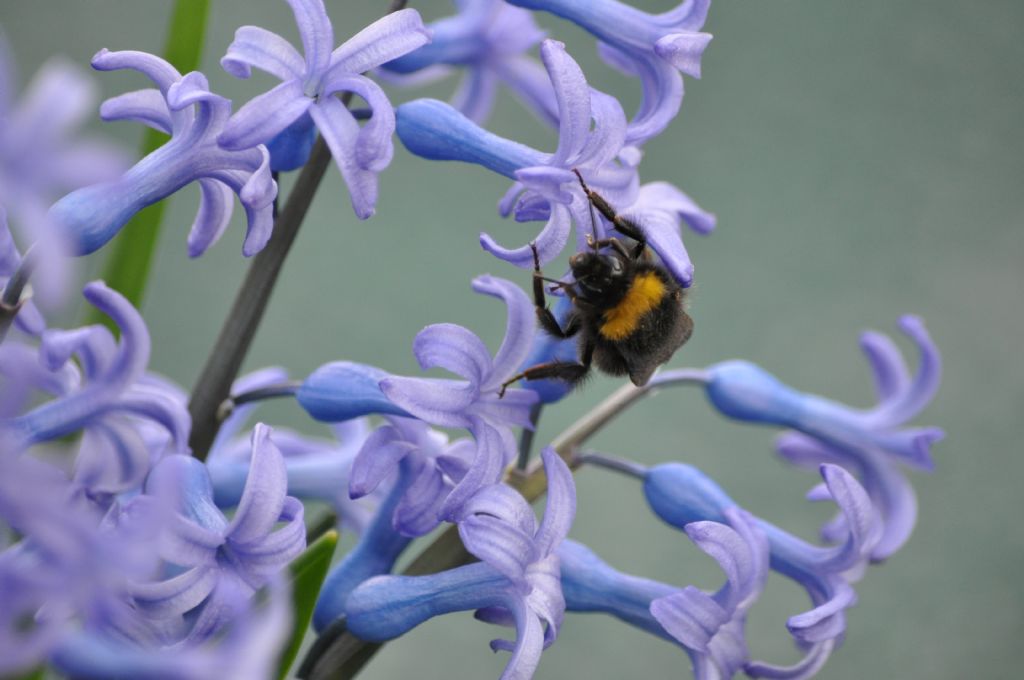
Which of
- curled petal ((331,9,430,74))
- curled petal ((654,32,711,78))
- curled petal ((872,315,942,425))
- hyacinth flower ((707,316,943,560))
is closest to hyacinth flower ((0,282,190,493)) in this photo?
curled petal ((331,9,430,74))

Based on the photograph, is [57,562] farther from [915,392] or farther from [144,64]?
[915,392]

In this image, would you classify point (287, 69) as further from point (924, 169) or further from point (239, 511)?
point (924, 169)

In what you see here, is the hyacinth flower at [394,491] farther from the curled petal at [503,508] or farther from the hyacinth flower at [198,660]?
the hyacinth flower at [198,660]

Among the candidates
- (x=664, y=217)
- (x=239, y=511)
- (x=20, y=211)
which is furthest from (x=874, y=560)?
(x=20, y=211)

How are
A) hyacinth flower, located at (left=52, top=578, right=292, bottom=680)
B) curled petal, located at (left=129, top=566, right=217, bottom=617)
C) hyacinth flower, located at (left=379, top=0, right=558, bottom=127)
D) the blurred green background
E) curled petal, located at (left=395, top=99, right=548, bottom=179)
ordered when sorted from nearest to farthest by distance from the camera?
hyacinth flower, located at (left=52, top=578, right=292, bottom=680)
curled petal, located at (left=129, top=566, right=217, bottom=617)
curled petal, located at (left=395, top=99, right=548, bottom=179)
hyacinth flower, located at (left=379, top=0, right=558, bottom=127)
the blurred green background

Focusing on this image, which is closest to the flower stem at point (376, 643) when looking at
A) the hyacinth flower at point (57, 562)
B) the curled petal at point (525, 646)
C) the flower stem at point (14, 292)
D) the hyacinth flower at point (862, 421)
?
the curled petal at point (525, 646)

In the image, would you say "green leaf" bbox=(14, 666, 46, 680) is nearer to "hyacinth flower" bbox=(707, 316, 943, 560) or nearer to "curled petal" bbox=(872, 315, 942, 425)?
"hyacinth flower" bbox=(707, 316, 943, 560)
